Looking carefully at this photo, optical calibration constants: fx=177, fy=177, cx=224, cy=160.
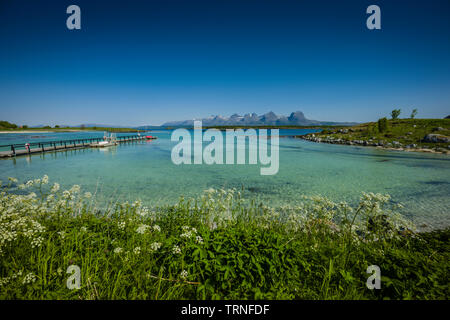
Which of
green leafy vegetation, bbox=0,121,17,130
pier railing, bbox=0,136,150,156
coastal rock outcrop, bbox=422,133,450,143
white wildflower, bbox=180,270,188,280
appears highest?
green leafy vegetation, bbox=0,121,17,130

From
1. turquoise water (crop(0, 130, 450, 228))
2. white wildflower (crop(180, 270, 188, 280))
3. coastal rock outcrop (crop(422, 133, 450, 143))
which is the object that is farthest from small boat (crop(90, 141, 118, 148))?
coastal rock outcrop (crop(422, 133, 450, 143))

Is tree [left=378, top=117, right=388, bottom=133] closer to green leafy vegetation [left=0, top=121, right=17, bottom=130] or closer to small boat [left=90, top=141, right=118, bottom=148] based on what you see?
small boat [left=90, top=141, right=118, bottom=148]

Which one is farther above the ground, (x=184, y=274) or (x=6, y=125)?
(x=6, y=125)

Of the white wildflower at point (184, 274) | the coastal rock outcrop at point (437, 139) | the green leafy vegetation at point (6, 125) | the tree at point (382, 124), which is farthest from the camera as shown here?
the green leafy vegetation at point (6, 125)

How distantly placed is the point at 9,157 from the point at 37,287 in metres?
40.3

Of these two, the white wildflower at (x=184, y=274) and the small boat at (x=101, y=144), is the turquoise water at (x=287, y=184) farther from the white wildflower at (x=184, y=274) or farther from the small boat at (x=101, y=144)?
the small boat at (x=101, y=144)

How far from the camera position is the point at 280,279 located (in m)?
3.21

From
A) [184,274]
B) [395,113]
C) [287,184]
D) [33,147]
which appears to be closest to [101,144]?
[33,147]

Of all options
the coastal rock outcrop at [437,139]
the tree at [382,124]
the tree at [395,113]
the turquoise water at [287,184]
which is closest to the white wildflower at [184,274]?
the turquoise water at [287,184]

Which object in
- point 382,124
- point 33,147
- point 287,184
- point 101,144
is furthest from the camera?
point 382,124

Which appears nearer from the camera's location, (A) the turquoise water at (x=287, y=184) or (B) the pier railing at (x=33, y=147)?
(A) the turquoise water at (x=287, y=184)

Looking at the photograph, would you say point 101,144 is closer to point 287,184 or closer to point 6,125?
point 287,184
